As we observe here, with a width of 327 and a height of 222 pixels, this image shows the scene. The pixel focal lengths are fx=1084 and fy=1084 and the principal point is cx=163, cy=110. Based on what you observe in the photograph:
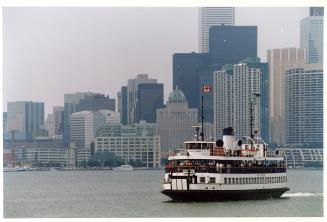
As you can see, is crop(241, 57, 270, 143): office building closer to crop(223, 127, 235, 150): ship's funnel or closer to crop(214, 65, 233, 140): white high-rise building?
crop(214, 65, 233, 140): white high-rise building

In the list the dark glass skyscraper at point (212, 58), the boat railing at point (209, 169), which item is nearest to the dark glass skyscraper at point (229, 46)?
the dark glass skyscraper at point (212, 58)

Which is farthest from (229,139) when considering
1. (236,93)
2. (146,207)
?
(236,93)

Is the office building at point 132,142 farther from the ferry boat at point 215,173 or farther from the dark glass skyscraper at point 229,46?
the ferry boat at point 215,173

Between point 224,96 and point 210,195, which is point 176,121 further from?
point 210,195

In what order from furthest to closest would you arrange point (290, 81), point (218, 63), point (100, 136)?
point (100, 136) < point (290, 81) < point (218, 63)

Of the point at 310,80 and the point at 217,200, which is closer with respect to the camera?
the point at 217,200
